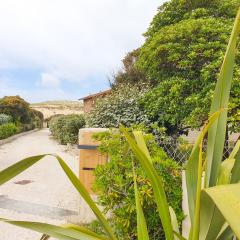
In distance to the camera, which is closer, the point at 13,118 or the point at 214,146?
the point at 214,146

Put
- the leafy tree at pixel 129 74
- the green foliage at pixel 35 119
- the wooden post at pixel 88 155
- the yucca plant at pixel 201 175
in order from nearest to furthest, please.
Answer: the yucca plant at pixel 201 175, the wooden post at pixel 88 155, the leafy tree at pixel 129 74, the green foliage at pixel 35 119

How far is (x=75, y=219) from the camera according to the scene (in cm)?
512

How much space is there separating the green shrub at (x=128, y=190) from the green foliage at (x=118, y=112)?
548 cm

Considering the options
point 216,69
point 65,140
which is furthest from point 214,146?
point 65,140

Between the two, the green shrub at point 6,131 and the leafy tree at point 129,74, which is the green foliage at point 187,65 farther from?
the green shrub at point 6,131

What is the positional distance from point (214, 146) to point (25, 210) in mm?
5050

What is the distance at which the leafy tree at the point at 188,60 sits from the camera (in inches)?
380

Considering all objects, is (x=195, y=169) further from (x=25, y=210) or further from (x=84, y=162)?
(x=25, y=210)

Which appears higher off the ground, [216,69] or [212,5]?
[212,5]

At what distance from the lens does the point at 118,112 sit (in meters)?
9.55

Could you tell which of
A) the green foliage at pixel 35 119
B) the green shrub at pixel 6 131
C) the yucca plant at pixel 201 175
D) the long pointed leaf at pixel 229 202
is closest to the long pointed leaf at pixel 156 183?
the yucca plant at pixel 201 175

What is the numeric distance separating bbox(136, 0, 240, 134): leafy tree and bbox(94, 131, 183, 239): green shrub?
5554 millimetres

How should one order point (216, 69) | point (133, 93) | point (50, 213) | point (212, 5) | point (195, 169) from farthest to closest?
point (212, 5)
point (133, 93)
point (216, 69)
point (50, 213)
point (195, 169)

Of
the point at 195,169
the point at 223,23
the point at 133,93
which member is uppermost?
the point at 223,23
